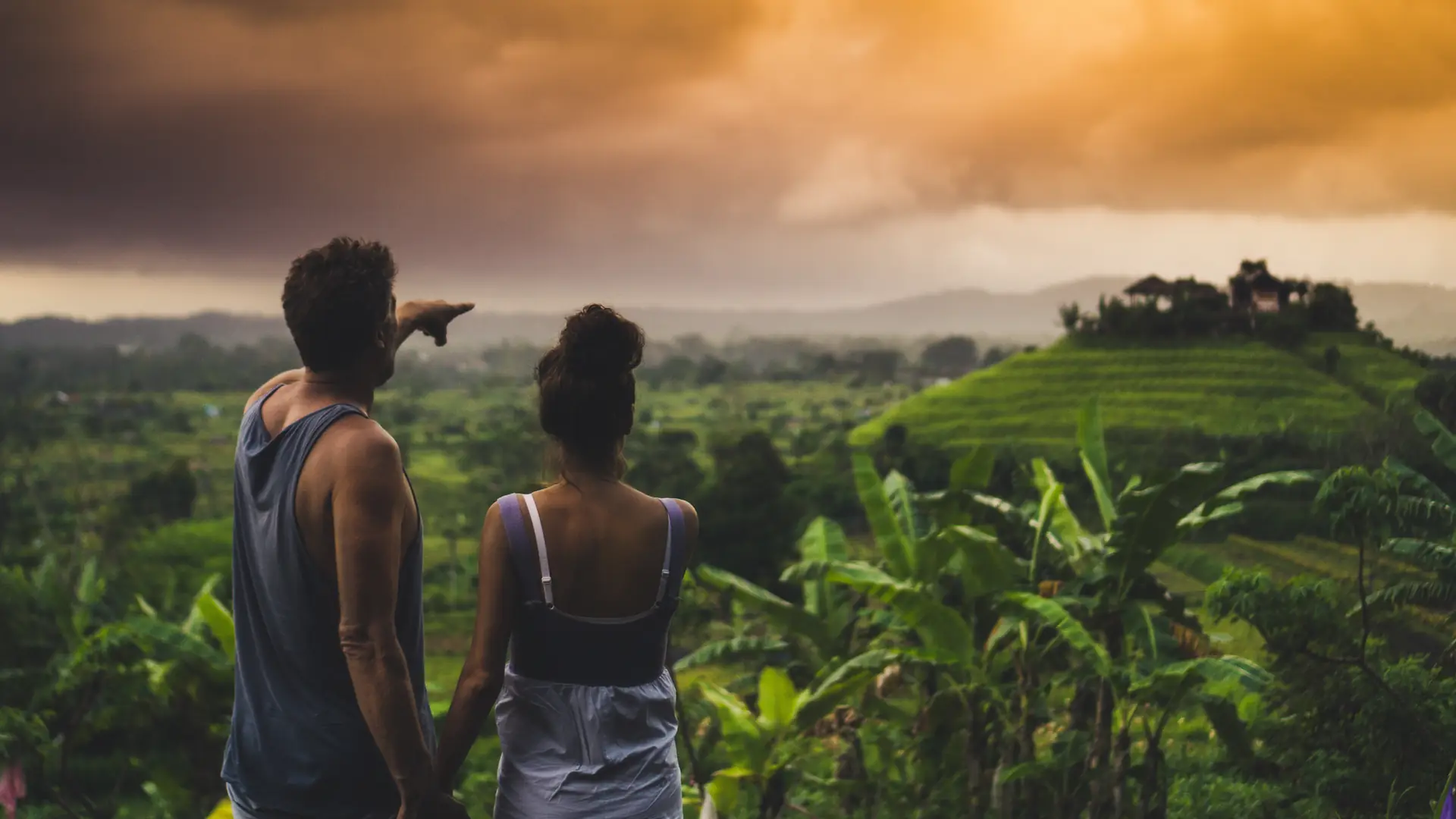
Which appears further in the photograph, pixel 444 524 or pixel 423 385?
pixel 423 385

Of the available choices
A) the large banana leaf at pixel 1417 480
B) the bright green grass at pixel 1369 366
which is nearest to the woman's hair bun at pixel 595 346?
the large banana leaf at pixel 1417 480

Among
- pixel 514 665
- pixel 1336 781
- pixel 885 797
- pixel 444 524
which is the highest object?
pixel 514 665

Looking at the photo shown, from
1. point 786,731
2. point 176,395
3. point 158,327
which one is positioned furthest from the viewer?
point 158,327

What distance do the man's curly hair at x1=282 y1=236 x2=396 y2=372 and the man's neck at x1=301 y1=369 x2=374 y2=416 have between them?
0.05 ft

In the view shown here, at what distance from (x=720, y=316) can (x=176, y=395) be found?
27882mm

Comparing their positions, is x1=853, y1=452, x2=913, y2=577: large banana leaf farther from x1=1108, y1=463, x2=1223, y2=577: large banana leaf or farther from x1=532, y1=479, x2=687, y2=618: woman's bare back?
x1=532, y1=479, x2=687, y2=618: woman's bare back

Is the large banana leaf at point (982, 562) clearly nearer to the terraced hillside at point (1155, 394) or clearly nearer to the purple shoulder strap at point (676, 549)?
the purple shoulder strap at point (676, 549)

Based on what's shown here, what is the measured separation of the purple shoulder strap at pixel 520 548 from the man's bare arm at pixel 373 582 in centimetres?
15

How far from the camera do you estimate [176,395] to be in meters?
40.5

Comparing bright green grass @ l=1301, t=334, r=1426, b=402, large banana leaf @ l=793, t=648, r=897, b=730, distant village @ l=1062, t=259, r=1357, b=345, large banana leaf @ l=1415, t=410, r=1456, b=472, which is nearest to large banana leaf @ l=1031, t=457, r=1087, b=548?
large banana leaf @ l=793, t=648, r=897, b=730

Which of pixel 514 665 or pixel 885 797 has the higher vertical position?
pixel 514 665

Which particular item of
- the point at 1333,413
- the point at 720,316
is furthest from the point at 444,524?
the point at 720,316

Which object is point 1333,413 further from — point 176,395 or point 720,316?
point 720,316

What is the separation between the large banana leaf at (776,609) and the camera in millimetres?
3949
